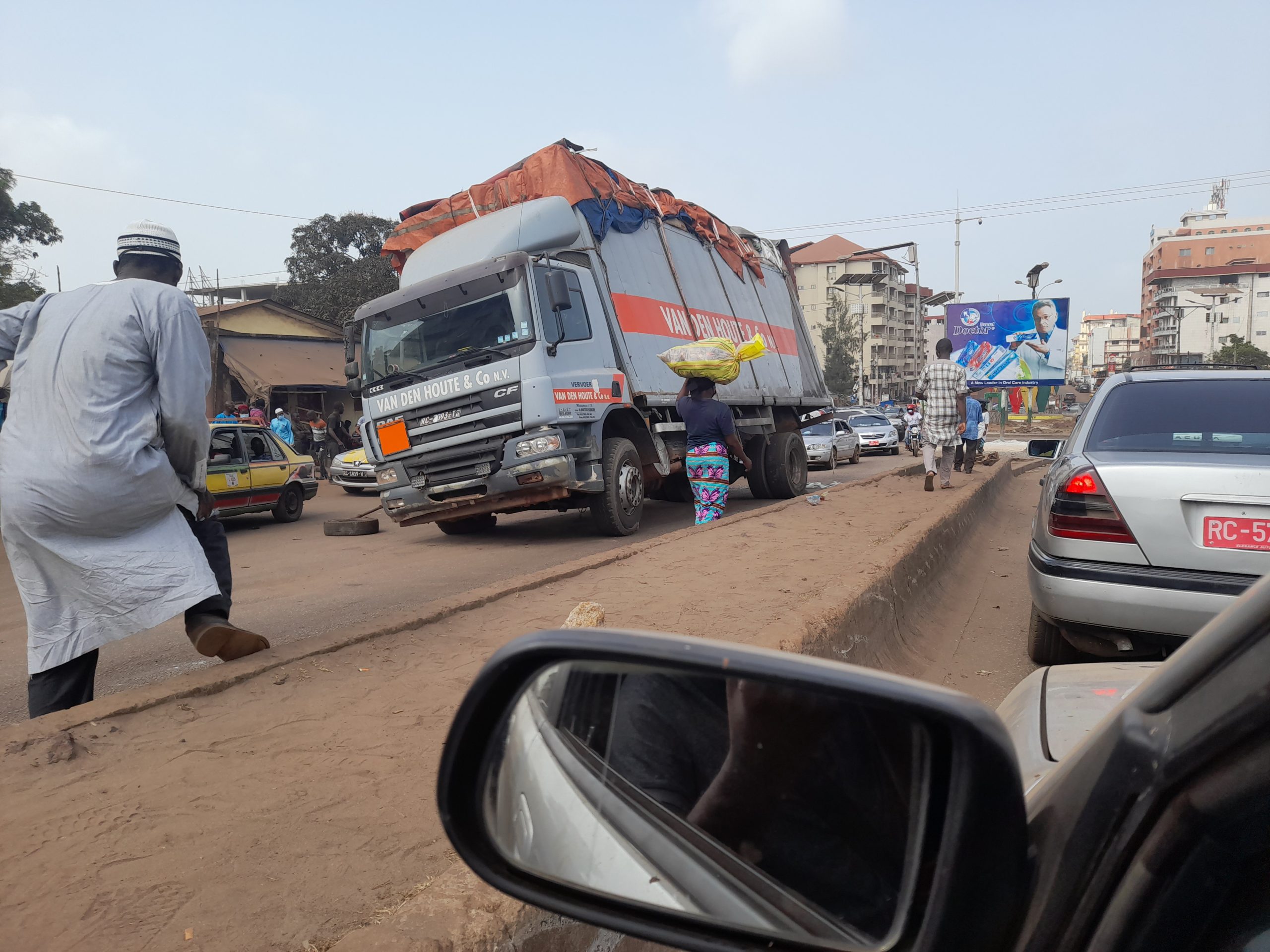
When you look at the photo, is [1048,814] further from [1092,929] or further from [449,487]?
[449,487]

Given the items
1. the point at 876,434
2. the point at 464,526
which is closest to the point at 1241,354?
the point at 876,434

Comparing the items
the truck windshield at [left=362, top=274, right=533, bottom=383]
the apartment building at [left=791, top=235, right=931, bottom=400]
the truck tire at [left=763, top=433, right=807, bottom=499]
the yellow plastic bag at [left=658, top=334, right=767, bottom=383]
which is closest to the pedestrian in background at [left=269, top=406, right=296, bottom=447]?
the truck windshield at [left=362, top=274, right=533, bottom=383]

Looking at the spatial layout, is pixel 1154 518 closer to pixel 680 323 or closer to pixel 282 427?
pixel 680 323

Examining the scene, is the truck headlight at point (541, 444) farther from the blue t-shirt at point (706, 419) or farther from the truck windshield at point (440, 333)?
the blue t-shirt at point (706, 419)

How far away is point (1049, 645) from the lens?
442 cm

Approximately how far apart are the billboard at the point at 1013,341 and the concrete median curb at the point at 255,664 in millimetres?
31845

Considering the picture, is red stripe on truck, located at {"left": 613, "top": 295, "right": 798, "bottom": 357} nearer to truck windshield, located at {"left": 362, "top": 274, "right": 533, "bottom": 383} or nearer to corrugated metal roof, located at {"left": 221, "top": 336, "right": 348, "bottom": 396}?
truck windshield, located at {"left": 362, "top": 274, "right": 533, "bottom": 383}

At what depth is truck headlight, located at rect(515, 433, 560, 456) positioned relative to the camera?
790cm

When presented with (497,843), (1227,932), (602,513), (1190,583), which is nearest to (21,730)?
(497,843)

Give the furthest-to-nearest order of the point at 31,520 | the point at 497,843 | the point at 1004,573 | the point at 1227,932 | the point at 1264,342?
the point at 1264,342 < the point at 1004,573 < the point at 31,520 < the point at 497,843 < the point at 1227,932

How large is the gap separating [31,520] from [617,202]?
743 cm

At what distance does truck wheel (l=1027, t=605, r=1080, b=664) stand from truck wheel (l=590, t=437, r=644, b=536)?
4790 mm

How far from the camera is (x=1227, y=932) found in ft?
2.38

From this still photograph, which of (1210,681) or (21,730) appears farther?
(21,730)
